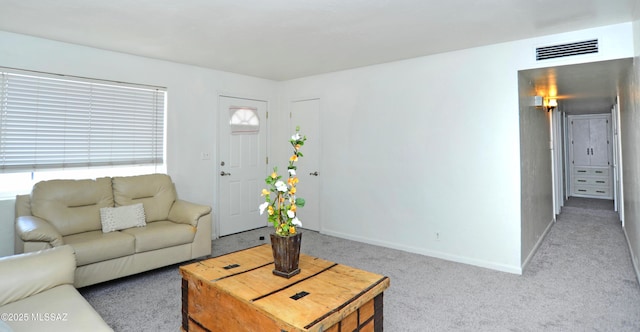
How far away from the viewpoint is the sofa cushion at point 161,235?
10.4 ft

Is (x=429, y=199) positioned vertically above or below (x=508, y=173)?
below

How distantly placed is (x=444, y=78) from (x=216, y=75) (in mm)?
3015

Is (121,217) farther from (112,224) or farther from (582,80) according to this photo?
(582,80)

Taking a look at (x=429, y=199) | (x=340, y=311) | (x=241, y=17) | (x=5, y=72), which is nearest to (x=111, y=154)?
(x=5, y=72)

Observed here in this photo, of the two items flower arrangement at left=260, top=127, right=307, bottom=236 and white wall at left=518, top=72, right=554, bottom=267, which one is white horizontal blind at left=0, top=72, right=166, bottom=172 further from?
white wall at left=518, top=72, right=554, bottom=267

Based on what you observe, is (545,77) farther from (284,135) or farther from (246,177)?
(246,177)

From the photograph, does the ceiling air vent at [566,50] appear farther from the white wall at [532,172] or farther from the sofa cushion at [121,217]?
the sofa cushion at [121,217]

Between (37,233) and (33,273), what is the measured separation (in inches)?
35.8

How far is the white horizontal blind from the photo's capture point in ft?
10.7

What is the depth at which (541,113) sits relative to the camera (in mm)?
4695

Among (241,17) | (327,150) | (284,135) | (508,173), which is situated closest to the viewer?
(241,17)

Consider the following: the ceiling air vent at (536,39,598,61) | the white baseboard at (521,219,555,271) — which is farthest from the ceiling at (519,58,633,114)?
the white baseboard at (521,219,555,271)

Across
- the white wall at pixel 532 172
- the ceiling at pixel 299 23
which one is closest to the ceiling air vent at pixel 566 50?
the ceiling at pixel 299 23

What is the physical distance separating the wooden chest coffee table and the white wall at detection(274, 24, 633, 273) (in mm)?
2139
